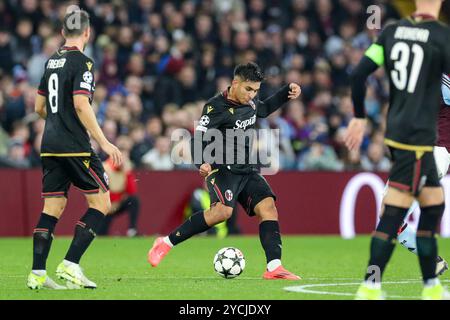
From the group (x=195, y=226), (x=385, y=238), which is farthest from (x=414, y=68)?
(x=195, y=226)

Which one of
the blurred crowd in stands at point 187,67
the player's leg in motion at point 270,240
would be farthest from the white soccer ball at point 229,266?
the blurred crowd in stands at point 187,67

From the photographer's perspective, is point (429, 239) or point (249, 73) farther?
point (249, 73)

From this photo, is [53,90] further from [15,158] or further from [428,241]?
[15,158]

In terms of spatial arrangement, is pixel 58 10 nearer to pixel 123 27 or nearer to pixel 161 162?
pixel 123 27

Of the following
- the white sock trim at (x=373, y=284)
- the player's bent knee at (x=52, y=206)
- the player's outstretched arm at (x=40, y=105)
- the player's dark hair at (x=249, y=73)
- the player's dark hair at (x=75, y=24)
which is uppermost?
the player's dark hair at (x=75, y=24)

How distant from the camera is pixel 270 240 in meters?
10.5

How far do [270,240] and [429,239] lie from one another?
2.99 m

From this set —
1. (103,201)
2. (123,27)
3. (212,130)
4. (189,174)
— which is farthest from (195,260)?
(123,27)

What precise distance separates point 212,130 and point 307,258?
3579 millimetres

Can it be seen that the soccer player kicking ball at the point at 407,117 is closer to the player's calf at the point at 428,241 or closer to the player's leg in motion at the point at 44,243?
the player's calf at the point at 428,241

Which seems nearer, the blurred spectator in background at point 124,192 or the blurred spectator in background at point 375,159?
the blurred spectator in background at point 124,192

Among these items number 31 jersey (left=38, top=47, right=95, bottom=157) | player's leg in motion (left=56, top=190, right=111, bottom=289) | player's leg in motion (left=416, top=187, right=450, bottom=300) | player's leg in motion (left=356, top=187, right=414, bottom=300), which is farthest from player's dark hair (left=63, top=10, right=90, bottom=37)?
player's leg in motion (left=416, top=187, right=450, bottom=300)

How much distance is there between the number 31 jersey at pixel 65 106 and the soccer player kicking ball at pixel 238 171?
180 centimetres

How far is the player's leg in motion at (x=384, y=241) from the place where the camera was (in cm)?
750
